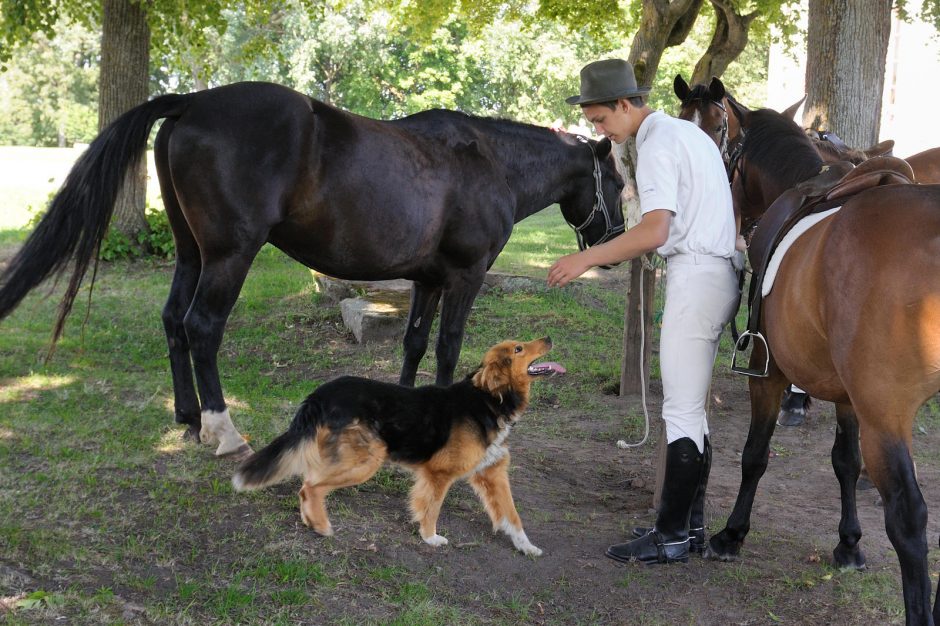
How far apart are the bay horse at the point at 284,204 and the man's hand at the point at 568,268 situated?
5.65 feet

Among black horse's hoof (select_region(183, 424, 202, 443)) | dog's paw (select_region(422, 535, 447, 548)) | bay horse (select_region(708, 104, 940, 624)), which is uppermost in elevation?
bay horse (select_region(708, 104, 940, 624))

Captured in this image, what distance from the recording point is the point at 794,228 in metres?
4.24

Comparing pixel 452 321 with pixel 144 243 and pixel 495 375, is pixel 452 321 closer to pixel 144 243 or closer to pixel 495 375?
pixel 495 375

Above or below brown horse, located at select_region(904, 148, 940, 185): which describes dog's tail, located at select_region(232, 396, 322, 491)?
below

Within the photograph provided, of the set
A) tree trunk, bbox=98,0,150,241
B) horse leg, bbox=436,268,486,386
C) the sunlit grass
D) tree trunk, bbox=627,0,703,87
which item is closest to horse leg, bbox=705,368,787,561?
horse leg, bbox=436,268,486,386

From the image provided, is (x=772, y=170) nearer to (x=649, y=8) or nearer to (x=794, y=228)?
(x=794, y=228)

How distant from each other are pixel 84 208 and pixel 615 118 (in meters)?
3.04

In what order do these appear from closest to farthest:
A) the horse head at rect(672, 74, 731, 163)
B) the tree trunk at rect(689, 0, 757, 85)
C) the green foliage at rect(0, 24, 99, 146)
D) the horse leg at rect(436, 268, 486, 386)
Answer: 1. the horse leg at rect(436, 268, 486, 386)
2. the horse head at rect(672, 74, 731, 163)
3. the tree trunk at rect(689, 0, 757, 85)
4. the green foliage at rect(0, 24, 99, 146)

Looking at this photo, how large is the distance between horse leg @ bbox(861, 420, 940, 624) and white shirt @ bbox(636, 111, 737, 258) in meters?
1.22

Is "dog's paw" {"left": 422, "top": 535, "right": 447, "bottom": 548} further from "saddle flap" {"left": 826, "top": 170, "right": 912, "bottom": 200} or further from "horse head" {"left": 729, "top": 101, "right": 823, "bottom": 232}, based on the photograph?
"horse head" {"left": 729, "top": 101, "right": 823, "bottom": 232}

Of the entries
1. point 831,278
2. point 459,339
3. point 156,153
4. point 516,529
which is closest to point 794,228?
point 831,278

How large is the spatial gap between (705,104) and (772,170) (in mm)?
1672

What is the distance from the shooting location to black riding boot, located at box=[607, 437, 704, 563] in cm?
444

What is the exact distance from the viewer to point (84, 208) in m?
4.96
